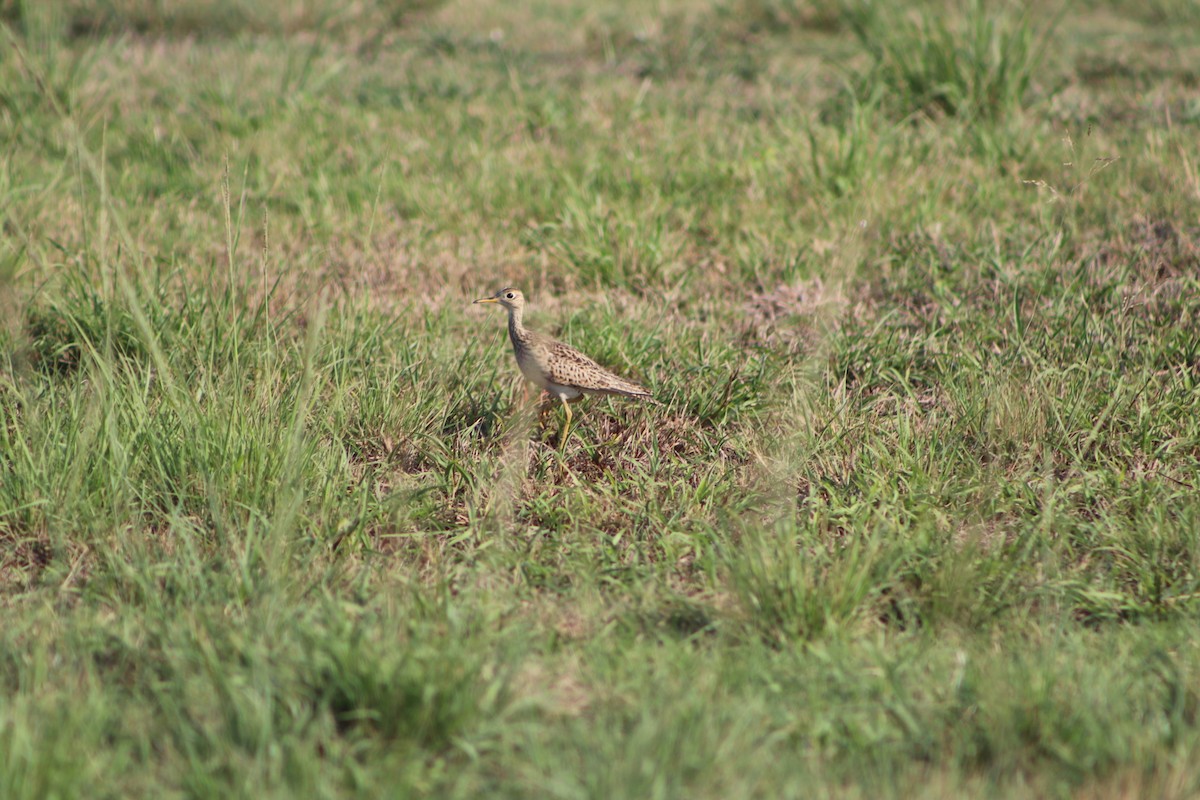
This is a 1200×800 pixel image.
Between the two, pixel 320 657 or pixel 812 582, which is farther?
pixel 812 582

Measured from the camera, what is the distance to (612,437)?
16.1ft

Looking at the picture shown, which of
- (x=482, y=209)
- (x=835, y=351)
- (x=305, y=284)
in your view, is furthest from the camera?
(x=482, y=209)

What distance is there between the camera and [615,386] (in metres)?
4.81

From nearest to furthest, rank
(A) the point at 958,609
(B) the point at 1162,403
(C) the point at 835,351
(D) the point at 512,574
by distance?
(A) the point at 958,609, (D) the point at 512,574, (B) the point at 1162,403, (C) the point at 835,351

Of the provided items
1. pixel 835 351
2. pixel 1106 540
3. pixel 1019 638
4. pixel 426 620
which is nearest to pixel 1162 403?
pixel 1106 540

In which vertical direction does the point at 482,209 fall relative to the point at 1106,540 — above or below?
above

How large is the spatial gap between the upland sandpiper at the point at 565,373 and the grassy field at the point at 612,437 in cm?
17

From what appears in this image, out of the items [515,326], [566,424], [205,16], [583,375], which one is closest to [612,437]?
[566,424]

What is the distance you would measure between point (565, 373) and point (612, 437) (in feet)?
1.17

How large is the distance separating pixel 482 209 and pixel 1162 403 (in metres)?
3.87

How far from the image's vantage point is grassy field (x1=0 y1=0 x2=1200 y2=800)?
3012 millimetres

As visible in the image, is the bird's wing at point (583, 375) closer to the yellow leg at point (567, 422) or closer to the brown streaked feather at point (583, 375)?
the brown streaked feather at point (583, 375)

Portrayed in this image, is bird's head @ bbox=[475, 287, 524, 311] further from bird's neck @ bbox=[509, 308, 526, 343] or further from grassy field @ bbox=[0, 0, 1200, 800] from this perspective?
grassy field @ bbox=[0, 0, 1200, 800]

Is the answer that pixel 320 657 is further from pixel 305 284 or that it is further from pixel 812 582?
pixel 305 284
